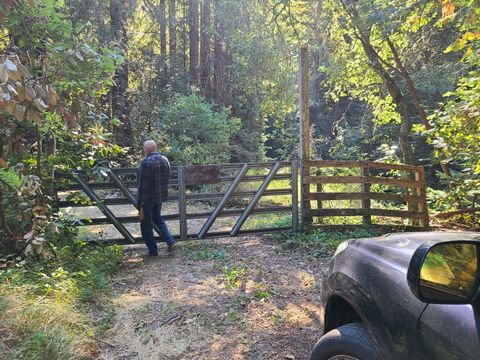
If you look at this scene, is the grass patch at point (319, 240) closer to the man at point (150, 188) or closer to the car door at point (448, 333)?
the man at point (150, 188)

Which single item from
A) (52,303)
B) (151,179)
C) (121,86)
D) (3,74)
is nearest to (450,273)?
(3,74)

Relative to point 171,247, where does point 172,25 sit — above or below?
above

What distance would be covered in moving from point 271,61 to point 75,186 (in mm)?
10016

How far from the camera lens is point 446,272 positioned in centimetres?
185

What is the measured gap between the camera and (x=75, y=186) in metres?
7.14

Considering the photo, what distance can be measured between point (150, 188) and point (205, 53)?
16.1 metres

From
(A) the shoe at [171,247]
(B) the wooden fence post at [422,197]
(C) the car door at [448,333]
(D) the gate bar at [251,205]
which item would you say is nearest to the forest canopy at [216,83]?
(B) the wooden fence post at [422,197]

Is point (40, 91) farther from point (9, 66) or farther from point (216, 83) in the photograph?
point (216, 83)

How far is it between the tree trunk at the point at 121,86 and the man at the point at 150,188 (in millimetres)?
10346

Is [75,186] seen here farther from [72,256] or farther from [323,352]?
[323,352]

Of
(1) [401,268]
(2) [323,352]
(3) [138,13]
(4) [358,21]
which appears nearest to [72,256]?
(2) [323,352]

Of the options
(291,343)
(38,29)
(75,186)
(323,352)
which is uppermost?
(38,29)

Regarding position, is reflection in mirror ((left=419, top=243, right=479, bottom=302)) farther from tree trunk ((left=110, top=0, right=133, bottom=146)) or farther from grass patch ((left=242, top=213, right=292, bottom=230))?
tree trunk ((left=110, top=0, right=133, bottom=146))

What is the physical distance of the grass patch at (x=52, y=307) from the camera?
348cm
